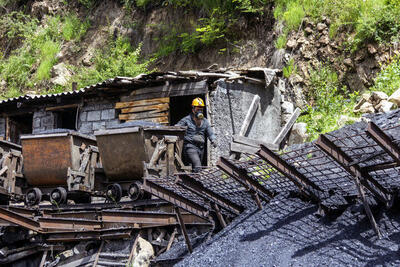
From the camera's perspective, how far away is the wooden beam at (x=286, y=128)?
14.0 metres

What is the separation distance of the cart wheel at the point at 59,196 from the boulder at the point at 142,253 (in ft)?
7.79

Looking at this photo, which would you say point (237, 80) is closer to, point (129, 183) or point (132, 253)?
point (129, 183)

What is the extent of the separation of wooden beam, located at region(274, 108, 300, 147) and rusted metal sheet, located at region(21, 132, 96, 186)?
18.2 ft

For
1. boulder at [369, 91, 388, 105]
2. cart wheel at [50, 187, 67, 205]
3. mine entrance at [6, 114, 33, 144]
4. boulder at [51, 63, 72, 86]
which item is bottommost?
cart wheel at [50, 187, 67, 205]

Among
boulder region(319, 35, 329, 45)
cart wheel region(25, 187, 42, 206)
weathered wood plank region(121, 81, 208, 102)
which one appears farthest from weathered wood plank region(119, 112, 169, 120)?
boulder region(319, 35, 329, 45)

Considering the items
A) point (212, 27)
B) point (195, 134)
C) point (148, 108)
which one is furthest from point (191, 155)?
point (212, 27)

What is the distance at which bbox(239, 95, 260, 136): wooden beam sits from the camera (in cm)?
1284

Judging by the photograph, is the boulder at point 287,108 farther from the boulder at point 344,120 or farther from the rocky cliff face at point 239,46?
the boulder at point 344,120

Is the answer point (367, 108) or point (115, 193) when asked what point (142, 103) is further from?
point (367, 108)

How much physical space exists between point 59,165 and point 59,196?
0.61m

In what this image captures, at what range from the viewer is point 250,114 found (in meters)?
13.2

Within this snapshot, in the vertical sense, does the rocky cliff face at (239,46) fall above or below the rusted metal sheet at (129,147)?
above

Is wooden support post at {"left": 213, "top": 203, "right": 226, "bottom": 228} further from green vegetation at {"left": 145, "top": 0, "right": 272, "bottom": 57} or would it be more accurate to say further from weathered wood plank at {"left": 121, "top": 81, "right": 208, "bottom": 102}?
green vegetation at {"left": 145, "top": 0, "right": 272, "bottom": 57}

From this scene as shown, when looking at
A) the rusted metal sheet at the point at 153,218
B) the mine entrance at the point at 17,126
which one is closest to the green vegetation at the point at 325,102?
the rusted metal sheet at the point at 153,218
